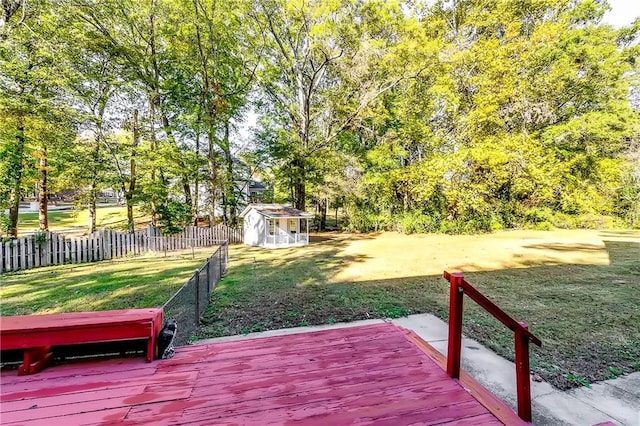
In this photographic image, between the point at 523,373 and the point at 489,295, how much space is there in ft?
14.6

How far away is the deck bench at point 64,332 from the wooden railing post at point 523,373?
2.92 metres

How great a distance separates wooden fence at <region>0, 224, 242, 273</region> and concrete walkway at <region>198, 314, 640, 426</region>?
9.51 meters

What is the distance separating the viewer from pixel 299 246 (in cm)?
1505

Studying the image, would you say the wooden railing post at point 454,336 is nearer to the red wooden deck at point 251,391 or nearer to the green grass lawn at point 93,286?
the red wooden deck at point 251,391

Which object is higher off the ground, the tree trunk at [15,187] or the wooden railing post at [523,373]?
the tree trunk at [15,187]

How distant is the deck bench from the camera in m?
2.45

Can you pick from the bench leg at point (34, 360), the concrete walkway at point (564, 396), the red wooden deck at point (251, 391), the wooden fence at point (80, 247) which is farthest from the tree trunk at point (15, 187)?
the concrete walkway at point (564, 396)

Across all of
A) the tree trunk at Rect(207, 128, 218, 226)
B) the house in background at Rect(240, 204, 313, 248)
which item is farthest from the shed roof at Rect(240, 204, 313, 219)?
the tree trunk at Rect(207, 128, 218, 226)

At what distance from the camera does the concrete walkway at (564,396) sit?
94.5 inches

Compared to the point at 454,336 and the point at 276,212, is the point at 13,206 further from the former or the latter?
the point at 454,336

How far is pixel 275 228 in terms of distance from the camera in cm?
1579

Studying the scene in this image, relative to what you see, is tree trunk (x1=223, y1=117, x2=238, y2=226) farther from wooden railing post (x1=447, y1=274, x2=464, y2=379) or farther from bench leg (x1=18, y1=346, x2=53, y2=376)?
wooden railing post (x1=447, y1=274, x2=464, y2=379)

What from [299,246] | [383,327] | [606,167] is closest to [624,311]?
[383,327]

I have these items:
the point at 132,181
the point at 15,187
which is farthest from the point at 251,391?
the point at 132,181
